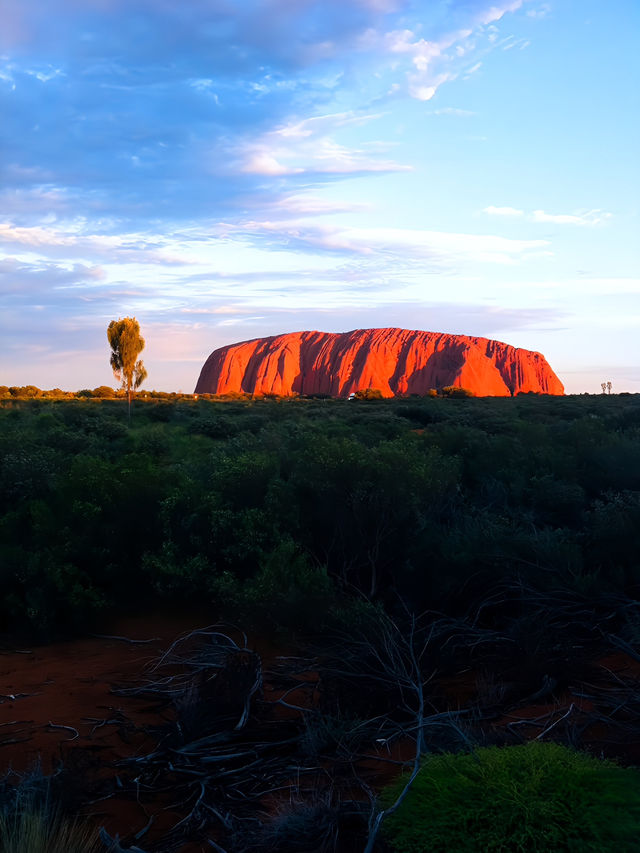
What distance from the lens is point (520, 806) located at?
9.37 feet

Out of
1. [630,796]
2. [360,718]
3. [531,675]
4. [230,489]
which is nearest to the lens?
[630,796]

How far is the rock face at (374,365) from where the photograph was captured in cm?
9838

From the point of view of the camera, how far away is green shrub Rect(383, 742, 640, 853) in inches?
107

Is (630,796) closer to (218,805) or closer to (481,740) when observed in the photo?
(481,740)

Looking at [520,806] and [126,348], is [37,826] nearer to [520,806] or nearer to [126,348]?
[520,806]

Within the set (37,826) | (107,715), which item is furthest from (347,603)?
(37,826)

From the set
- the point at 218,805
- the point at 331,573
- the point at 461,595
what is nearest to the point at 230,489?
the point at 331,573

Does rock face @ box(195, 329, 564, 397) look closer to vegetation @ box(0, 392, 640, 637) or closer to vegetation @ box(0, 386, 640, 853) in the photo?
vegetation @ box(0, 392, 640, 637)

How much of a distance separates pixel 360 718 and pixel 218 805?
51.6 inches

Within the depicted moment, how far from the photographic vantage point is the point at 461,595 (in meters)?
7.11

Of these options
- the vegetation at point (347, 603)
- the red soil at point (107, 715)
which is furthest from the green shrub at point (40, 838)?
the vegetation at point (347, 603)

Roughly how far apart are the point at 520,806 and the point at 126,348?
3907 cm

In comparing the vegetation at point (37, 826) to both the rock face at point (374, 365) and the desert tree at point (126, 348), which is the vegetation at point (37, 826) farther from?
the rock face at point (374, 365)

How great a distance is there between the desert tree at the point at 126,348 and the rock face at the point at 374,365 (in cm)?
5491
